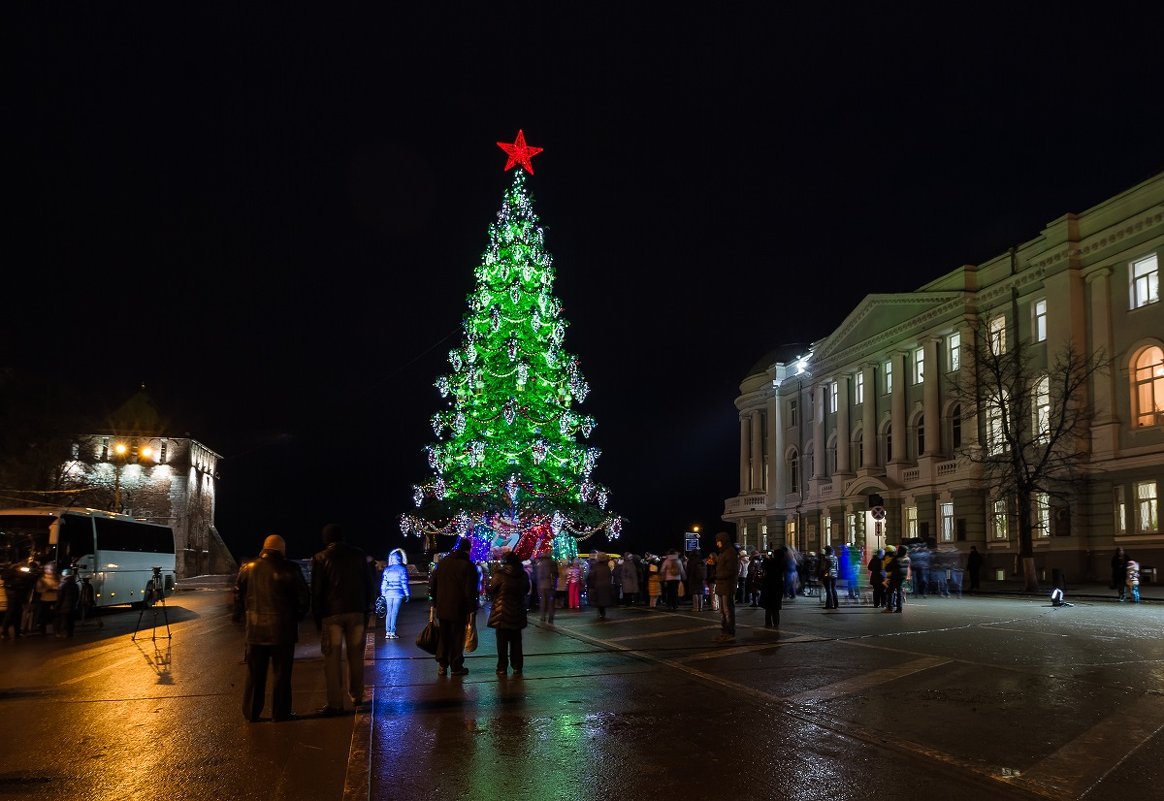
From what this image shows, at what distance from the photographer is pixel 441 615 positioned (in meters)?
12.0

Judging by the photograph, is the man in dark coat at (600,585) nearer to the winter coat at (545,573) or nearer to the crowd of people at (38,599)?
the winter coat at (545,573)

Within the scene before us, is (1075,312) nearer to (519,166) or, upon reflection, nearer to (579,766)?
(519,166)

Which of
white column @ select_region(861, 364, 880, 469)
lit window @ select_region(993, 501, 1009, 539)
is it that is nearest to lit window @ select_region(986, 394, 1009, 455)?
lit window @ select_region(993, 501, 1009, 539)

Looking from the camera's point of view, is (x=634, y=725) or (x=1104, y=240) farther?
(x=1104, y=240)

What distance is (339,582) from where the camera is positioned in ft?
31.8

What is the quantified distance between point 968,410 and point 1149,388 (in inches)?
378

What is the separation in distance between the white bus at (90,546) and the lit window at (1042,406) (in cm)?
3369

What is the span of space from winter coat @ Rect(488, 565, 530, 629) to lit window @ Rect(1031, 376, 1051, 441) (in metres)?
34.5

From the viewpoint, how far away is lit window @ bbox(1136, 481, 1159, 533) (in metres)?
35.6

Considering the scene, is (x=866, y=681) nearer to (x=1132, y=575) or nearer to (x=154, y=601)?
(x=154, y=601)

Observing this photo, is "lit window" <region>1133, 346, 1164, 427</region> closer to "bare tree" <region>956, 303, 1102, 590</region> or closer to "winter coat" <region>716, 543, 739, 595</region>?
"bare tree" <region>956, 303, 1102, 590</region>

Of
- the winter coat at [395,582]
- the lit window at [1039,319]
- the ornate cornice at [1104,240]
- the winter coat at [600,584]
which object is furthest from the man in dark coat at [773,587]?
the lit window at [1039,319]

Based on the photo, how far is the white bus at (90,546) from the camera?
24906 mm

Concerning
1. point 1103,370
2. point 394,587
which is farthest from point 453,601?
point 1103,370
